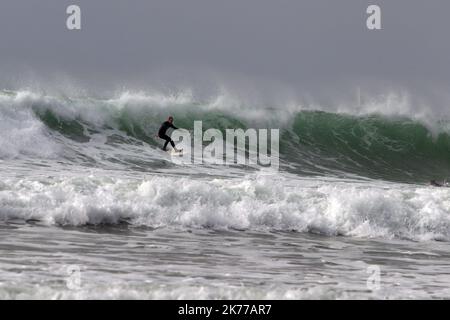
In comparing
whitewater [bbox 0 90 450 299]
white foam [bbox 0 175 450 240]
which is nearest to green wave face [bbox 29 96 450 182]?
whitewater [bbox 0 90 450 299]

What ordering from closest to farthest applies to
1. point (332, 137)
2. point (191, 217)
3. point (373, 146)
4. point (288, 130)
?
point (191, 217)
point (373, 146)
point (332, 137)
point (288, 130)

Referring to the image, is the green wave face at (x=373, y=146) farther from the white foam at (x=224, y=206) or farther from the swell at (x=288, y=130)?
the white foam at (x=224, y=206)

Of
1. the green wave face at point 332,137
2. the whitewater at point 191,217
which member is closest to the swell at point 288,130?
the green wave face at point 332,137

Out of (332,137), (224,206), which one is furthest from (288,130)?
(224,206)

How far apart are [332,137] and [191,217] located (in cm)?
1599

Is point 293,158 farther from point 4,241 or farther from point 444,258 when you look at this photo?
point 4,241

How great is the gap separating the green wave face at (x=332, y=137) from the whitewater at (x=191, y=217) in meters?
0.11

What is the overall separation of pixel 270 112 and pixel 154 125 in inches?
250

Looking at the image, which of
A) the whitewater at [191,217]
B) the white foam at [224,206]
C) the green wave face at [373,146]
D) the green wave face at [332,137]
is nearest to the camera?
the whitewater at [191,217]

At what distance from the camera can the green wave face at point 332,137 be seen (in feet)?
79.0

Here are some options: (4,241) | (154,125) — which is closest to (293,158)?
(154,125)

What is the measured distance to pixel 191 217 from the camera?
43.0 feet

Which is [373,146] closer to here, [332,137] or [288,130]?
[332,137]

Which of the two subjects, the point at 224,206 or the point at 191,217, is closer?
the point at 191,217
